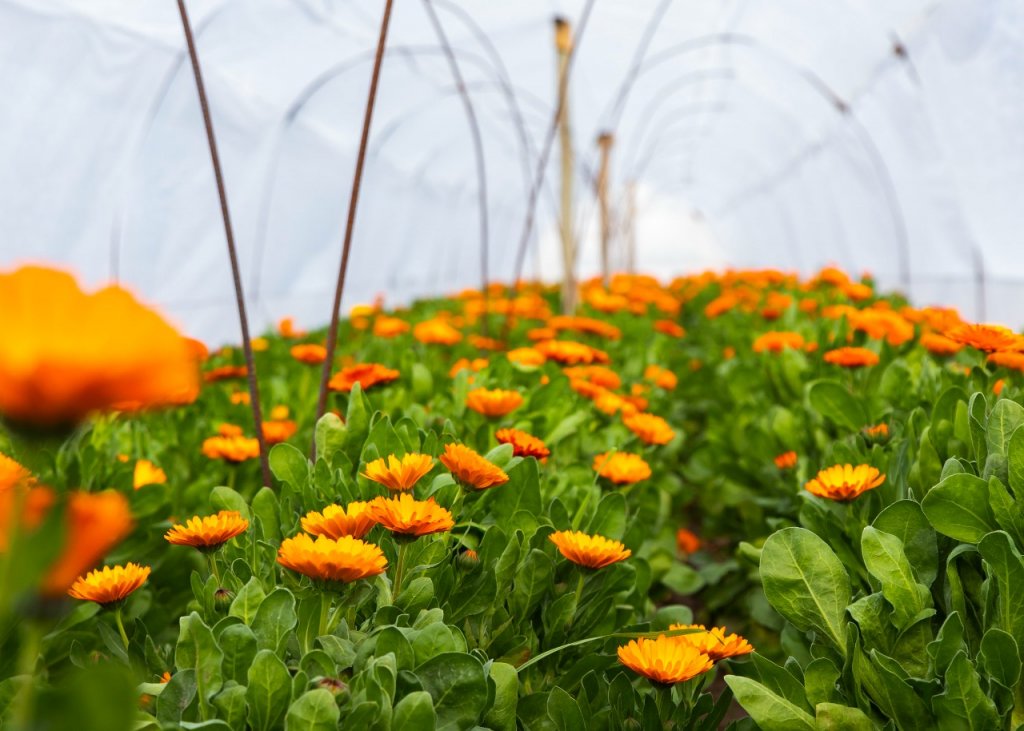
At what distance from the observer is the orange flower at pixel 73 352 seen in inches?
14.3

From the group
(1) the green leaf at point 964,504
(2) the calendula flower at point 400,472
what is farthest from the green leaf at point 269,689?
(1) the green leaf at point 964,504

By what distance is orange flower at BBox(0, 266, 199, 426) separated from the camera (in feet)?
1.19

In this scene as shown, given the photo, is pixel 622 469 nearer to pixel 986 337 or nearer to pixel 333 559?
pixel 986 337

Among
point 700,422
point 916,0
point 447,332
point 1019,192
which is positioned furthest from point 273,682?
point 916,0

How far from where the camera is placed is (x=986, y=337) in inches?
55.9

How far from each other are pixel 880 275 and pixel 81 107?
7722 mm

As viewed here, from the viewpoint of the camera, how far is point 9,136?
4.96 meters

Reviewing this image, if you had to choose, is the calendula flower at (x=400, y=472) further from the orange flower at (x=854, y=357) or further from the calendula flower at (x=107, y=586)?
the orange flower at (x=854, y=357)

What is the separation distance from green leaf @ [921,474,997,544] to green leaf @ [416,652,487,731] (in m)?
0.56

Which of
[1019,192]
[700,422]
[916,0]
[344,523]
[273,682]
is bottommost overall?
[700,422]

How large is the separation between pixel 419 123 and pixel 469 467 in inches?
382

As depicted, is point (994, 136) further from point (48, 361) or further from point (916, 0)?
point (48, 361)

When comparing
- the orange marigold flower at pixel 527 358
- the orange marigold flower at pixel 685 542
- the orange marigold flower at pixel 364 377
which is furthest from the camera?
the orange marigold flower at pixel 685 542

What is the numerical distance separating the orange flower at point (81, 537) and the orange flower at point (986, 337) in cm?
129
